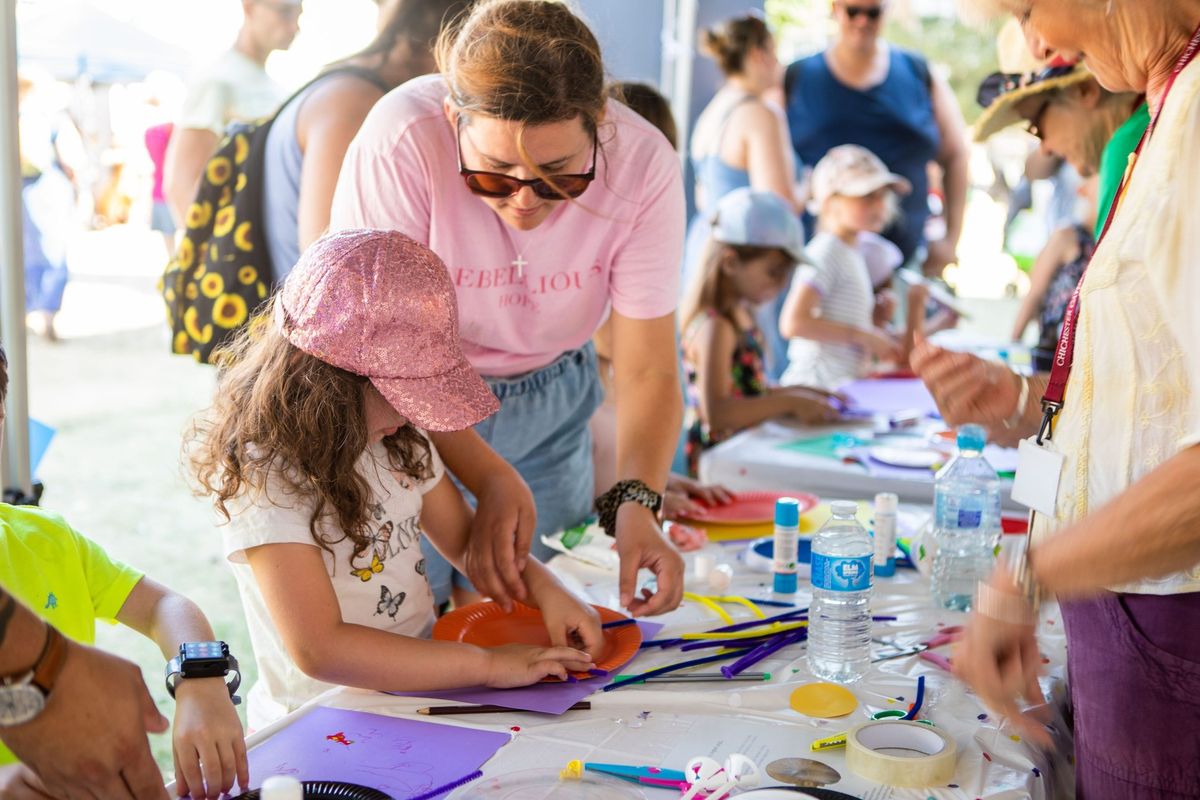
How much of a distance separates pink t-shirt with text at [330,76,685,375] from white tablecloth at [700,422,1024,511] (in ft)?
2.83

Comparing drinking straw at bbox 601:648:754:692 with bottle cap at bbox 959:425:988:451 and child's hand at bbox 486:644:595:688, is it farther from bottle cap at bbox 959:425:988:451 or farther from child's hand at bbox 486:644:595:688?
bottle cap at bbox 959:425:988:451

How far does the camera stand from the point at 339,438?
4.87 feet

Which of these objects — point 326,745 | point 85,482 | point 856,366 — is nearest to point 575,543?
point 326,745

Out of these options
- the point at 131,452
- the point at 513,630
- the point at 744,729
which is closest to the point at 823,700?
the point at 744,729

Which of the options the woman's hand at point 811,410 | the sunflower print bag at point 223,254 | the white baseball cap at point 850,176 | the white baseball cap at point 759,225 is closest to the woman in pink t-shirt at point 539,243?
the sunflower print bag at point 223,254

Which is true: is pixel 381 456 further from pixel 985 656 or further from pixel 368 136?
pixel 985 656

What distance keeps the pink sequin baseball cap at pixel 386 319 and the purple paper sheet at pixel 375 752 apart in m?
0.39

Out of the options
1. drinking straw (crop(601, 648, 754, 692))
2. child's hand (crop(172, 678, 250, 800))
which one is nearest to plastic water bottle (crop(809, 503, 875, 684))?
drinking straw (crop(601, 648, 754, 692))

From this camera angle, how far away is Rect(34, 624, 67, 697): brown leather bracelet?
33.9 inches

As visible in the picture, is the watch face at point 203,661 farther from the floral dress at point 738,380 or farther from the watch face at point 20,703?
the floral dress at point 738,380

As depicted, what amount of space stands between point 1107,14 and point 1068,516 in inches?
22.0

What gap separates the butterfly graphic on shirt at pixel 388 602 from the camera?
1637 millimetres

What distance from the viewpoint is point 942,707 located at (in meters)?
1.45

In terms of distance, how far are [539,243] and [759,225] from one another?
162 centimetres
